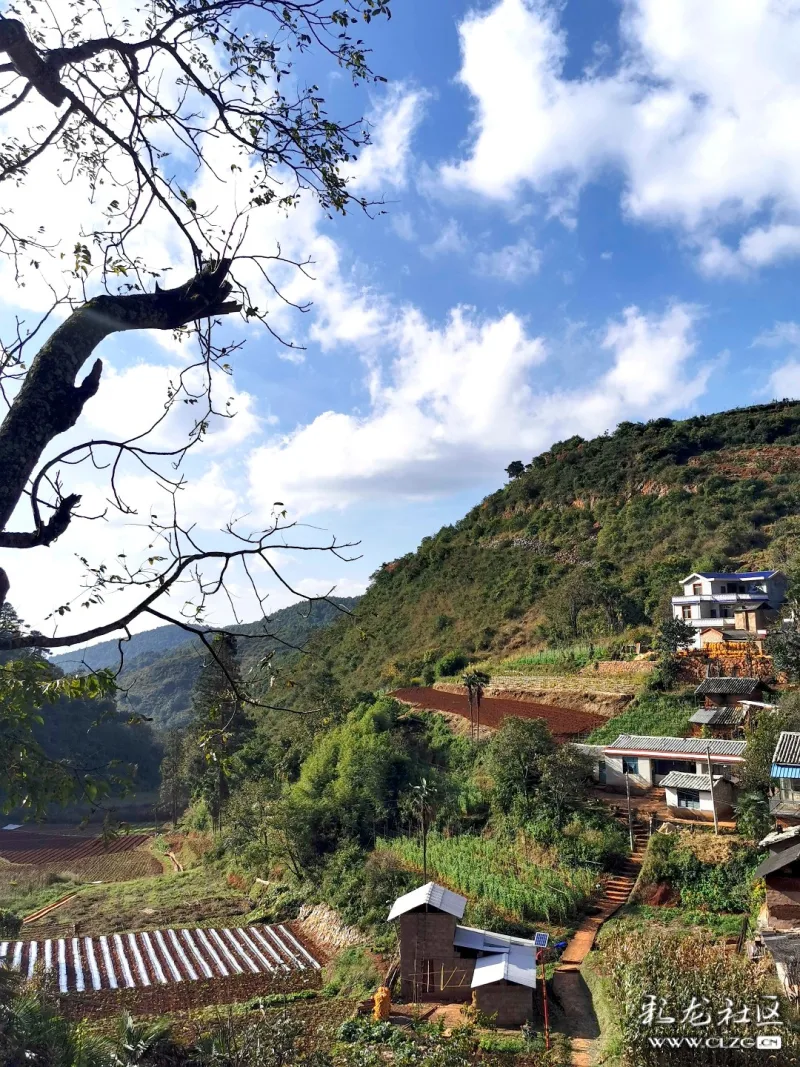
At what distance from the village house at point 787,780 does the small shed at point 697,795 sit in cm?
259

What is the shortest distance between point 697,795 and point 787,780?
3841mm

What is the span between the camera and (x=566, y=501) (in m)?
52.8

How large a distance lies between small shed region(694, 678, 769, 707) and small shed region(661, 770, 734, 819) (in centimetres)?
458

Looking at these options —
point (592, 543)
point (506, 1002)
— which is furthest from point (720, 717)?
point (592, 543)

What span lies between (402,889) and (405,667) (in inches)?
886

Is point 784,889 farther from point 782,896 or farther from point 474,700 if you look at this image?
point 474,700

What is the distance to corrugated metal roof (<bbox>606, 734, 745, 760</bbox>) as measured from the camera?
58.5 ft

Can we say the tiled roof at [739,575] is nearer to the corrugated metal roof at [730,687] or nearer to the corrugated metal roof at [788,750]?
the corrugated metal roof at [730,687]

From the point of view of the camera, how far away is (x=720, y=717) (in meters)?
19.9

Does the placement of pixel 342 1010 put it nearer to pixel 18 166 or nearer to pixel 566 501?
pixel 18 166

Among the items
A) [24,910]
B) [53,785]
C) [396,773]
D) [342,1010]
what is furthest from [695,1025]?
[24,910]

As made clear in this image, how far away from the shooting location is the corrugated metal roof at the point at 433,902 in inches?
506

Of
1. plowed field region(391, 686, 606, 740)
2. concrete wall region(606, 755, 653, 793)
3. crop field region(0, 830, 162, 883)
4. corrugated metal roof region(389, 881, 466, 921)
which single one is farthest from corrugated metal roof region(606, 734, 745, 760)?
crop field region(0, 830, 162, 883)

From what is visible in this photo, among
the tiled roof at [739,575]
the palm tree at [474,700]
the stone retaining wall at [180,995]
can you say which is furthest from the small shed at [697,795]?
the tiled roof at [739,575]
